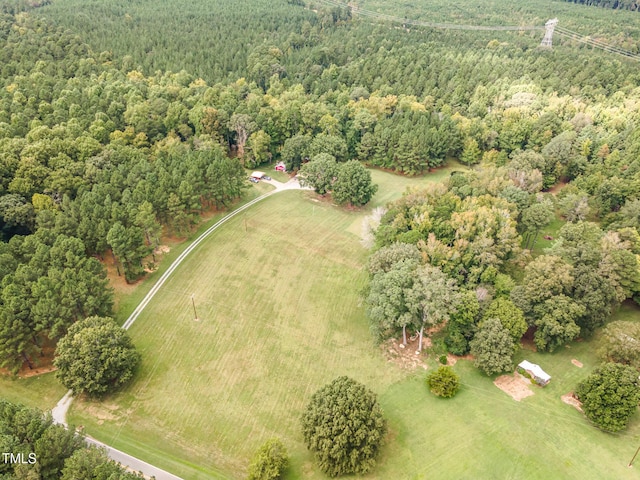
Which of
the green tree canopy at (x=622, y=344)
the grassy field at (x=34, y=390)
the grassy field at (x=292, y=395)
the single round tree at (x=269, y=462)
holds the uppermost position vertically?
the green tree canopy at (x=622, y=344)

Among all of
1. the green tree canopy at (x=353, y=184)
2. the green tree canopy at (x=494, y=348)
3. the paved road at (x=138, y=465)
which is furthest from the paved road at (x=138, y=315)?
the green tree canopy at (x=494, y=348)

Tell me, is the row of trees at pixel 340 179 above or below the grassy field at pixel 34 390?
above

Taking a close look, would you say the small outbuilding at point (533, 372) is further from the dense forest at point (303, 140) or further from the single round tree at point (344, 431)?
the single round tree at point (344, 431)

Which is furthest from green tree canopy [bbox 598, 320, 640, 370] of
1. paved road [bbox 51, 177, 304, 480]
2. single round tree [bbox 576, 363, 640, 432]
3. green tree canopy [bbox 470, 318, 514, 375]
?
paved road [bbox 51, 177, 304, 480]

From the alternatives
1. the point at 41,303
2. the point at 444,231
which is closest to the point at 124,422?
the point at 41,303

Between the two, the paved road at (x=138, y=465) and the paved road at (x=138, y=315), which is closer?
the paved road at (x=138, y=465)

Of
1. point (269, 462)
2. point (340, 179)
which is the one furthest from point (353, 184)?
point (269, 462)
